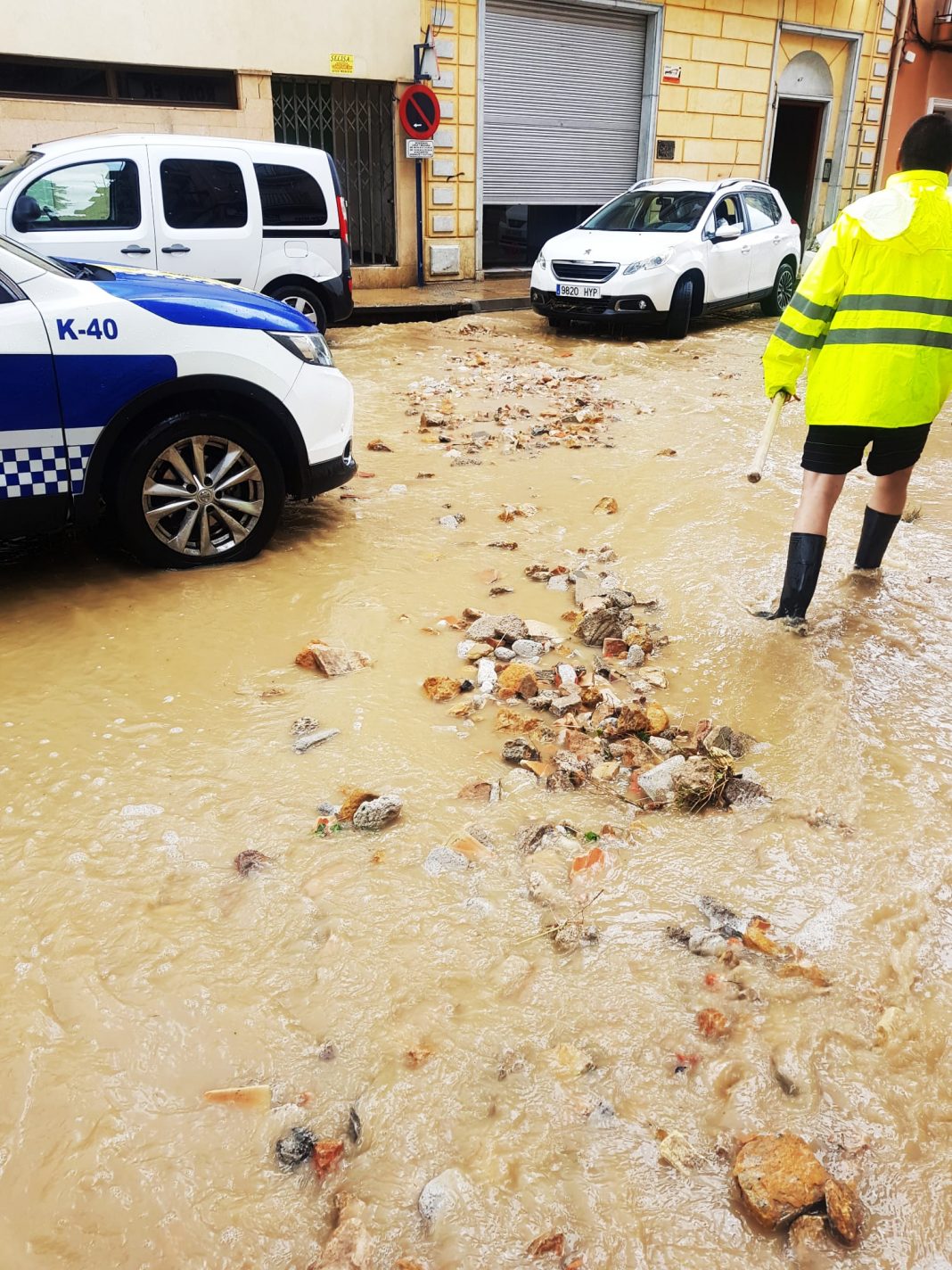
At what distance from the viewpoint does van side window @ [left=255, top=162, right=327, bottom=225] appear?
947cm

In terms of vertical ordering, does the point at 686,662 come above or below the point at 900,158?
below

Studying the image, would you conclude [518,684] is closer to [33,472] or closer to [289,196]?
[33,472]

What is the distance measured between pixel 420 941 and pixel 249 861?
585 millimetres

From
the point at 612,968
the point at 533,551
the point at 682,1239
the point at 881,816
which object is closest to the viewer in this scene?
the point at 682,1239

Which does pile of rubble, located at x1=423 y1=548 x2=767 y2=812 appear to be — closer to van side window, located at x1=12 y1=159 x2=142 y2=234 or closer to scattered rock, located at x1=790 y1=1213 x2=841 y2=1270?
scattered rock, located at x1=790 y1=1213 x2=841 y2=1270

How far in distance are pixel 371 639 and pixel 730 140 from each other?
57.6ft

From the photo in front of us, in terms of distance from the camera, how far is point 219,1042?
94.1 inches

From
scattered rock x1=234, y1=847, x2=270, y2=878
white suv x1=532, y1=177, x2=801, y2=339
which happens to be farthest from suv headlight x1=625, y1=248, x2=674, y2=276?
scattered rock x1=234, y1=847, x2=270, y2=878

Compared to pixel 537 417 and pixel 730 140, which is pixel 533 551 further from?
pixel 730 140

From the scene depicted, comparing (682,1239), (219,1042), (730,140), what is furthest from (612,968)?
(730,140)

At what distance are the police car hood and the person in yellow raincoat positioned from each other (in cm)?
230

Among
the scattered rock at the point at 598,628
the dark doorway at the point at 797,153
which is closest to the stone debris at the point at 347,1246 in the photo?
the scattered rock at the point at 598,628

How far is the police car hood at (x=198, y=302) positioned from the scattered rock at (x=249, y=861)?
8.42ft

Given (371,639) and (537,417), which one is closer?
(371,639)
